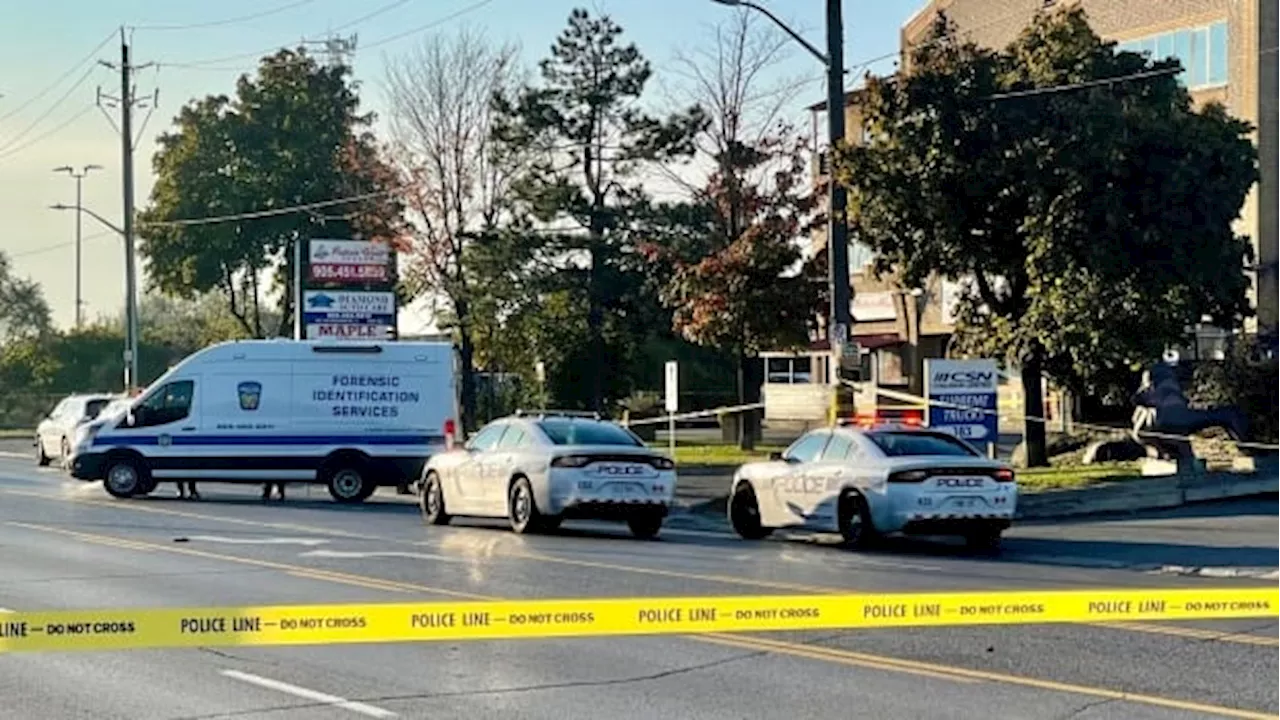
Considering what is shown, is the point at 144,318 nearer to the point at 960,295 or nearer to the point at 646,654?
the point at 960,295

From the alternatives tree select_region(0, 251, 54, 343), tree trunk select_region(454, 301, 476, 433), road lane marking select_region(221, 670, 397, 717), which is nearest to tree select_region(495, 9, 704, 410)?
tree trunk select_region(454, 301, 476, 433)

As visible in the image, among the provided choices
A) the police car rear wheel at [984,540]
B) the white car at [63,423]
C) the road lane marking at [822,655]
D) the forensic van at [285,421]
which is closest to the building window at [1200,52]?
the forensic van at [285,421]

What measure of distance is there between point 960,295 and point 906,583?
1658 cm

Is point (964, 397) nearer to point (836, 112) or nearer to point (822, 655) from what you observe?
point (836, 112)

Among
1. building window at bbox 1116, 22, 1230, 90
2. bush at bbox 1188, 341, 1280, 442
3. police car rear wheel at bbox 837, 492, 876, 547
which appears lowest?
police car rear wheel at bbox 837, 492, 876, 547

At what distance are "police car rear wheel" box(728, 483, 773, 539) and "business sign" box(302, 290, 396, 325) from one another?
98.0ft

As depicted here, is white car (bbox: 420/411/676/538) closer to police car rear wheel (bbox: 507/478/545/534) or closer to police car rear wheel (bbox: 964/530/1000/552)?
police car rear wheel (bbox: 507/478/545/534)

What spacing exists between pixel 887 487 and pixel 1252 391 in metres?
13.0

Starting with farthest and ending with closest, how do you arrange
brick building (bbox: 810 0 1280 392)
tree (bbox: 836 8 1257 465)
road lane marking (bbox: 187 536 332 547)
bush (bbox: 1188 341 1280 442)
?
brick building (bbox: 810 0 1280 392), bush (bbox: 1188 341 1280 442), tree (bbox: 836 8 1257 465), road lane marking (bbox: 187 536 332 547)

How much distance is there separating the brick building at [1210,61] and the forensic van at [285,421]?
37.7 feet

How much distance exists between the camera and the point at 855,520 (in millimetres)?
19328

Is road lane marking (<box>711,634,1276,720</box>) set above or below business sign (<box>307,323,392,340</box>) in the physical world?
below

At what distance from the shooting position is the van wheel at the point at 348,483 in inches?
1129

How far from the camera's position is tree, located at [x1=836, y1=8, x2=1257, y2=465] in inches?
1068
